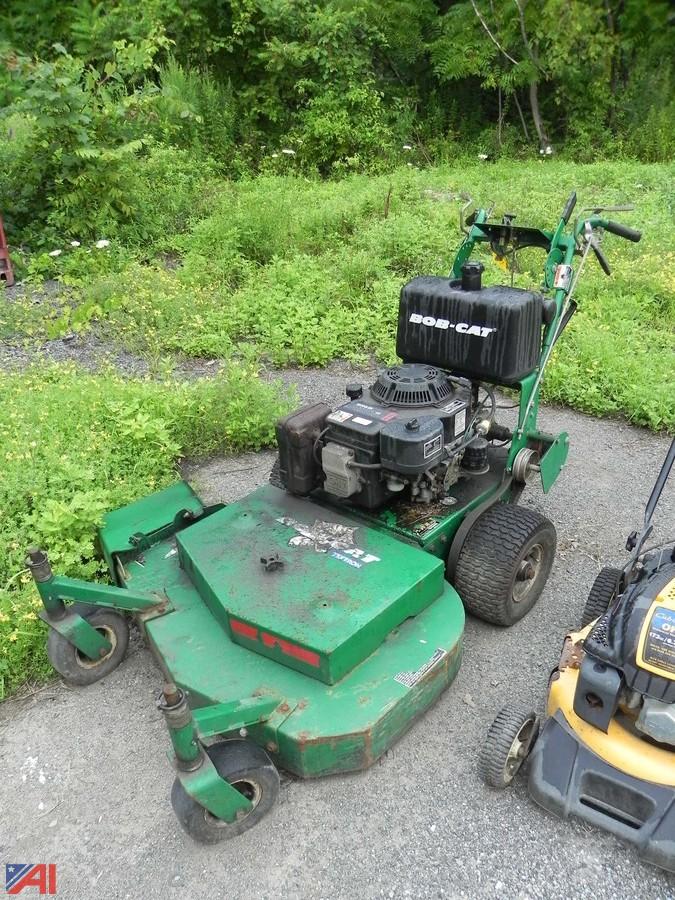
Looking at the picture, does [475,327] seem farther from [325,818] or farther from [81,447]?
[81,447]

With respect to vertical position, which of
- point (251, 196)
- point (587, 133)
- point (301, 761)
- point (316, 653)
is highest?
point (587, 133)

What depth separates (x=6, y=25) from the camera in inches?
539

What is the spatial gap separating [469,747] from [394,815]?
0.44 metres

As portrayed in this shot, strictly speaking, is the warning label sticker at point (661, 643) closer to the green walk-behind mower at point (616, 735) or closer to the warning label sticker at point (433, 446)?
the green walk-behind mower at point (616, 735)

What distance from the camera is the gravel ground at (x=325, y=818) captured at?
2484 mm

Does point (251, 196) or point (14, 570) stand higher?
point (251, 196)

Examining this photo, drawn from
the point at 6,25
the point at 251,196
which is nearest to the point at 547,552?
the point at 251,196

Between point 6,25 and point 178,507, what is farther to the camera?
point 6,25

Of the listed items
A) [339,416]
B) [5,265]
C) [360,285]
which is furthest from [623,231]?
[5,265]

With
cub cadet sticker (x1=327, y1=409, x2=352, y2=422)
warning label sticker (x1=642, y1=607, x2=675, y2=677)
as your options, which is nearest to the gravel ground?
warning label sticker (x1=642, y1=607, x2=675, y2=677)

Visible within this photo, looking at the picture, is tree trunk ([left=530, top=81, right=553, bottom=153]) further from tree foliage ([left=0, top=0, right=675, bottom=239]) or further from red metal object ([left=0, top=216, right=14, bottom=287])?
red metal object ([left=0, top=216, right=14, bottom=287])

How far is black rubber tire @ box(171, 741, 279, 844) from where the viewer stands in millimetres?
2480

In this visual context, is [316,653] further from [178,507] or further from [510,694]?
[178,507]

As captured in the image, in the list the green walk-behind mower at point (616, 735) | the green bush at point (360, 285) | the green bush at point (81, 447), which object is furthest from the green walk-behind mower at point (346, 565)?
the green bush at point (360, 285)
